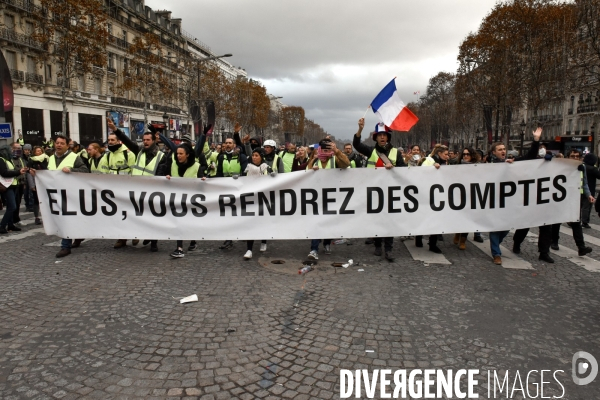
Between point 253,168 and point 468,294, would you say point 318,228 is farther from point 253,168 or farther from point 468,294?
point 468,294

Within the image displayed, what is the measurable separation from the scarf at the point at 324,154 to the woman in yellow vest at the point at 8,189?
639 centimetres

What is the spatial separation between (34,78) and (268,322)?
44.1 metres

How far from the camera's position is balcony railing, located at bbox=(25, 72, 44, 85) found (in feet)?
127

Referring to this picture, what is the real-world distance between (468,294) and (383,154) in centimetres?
270

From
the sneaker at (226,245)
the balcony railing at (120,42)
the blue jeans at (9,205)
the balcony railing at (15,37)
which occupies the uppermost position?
the balcony railing at (120,42)

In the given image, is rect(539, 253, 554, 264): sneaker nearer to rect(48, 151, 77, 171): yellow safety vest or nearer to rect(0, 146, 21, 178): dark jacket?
rect(48, 151, 77, 171): yellow safety vest

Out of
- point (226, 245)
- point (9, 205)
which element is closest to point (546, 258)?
point (226, 245)

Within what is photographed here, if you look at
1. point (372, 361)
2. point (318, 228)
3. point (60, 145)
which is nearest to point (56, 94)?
point (60, 145)

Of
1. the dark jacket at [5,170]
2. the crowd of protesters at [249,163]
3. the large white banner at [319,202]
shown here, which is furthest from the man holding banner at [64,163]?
the dark jacket at [5,170]

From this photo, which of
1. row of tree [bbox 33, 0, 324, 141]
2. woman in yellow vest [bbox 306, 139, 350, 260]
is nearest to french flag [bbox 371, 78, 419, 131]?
woman in yellow vest [bbox 306, 139, 350, 260]

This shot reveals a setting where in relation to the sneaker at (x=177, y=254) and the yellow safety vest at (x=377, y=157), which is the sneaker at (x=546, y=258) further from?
the sneaker at (x=177, y=254)

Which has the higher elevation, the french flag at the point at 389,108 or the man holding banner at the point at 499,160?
the french flag at the point at 389,108

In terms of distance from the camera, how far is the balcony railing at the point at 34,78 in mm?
38688

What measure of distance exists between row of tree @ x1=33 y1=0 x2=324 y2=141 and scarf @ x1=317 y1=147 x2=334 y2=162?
823 inches
